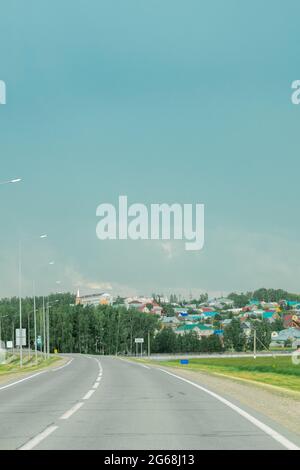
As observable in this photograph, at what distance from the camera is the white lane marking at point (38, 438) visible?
36.5ft

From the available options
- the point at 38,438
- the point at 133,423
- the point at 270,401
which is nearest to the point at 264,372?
the point at 270,401

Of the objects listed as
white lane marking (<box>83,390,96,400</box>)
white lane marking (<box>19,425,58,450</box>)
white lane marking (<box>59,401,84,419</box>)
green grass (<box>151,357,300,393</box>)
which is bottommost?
green grass (<box>151,357,300,393</box>)

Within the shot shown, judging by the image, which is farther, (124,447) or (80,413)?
(80,413)

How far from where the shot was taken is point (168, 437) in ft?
39.0

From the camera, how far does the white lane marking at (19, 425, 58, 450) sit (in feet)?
36.5

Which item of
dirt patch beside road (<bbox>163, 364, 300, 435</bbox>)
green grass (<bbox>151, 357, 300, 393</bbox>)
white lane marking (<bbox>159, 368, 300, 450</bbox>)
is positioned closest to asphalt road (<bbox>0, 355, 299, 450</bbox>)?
white lane marking (<bbox>159, 368, 300, 450</bbox>)

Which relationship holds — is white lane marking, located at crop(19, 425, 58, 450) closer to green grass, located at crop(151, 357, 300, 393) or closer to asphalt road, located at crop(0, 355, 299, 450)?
asphalt road, located at crop(0, 355, 299, 450)

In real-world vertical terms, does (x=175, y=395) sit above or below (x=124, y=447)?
below

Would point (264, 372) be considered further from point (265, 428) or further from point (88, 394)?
point (265, 428)

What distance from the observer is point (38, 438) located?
474 inches
